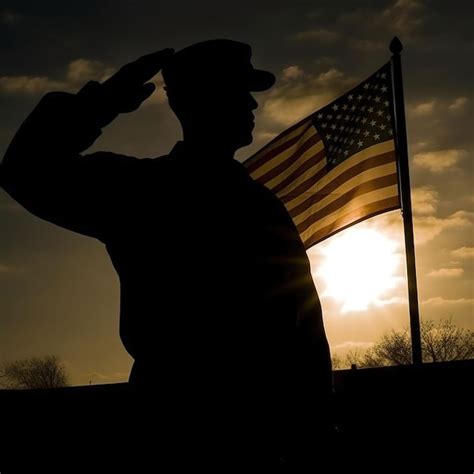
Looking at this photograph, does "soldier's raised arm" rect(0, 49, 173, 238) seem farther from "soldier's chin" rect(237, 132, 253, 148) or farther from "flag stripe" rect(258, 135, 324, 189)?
"flag stripe" rect(258, 135, 324, 189)

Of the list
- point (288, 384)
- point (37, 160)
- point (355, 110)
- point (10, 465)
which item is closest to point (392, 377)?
point (10, 465)

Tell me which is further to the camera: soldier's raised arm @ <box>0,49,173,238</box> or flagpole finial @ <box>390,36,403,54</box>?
flagpole finial @ <box>390,36,403,54</box>

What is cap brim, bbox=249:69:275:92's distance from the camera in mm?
1591

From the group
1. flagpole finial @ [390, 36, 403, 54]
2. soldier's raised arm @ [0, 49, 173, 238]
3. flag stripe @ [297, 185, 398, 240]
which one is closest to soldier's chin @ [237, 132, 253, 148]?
soldier's raised arm @ [0, 49, 173, 238]

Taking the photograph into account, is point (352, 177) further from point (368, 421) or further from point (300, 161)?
point (368, 421)

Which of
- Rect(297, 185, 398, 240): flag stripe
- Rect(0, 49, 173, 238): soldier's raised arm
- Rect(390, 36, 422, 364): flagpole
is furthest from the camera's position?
Rect(297, 185, 398, 240): flag stripe

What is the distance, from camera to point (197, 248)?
141 cm

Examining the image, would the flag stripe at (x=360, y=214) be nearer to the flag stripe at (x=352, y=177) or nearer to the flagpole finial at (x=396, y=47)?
the flag stripe at (x=352, y=177)

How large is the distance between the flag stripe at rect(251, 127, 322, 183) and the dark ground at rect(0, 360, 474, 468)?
4.22 m

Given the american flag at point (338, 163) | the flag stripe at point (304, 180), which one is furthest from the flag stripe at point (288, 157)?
the flag stripe at point (304, 180)

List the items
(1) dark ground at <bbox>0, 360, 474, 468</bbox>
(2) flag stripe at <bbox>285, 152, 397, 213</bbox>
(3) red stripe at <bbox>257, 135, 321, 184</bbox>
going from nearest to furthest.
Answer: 1. (1) dark ground at <bbox>0, 360, 474, 468</bbox>
2. (2) flag stripe at <bbox>285, 152, 397, 213</bbox>
3. (3) red stripe at <bbox>257, 135, 321, 184</bbox>

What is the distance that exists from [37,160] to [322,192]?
282 inches

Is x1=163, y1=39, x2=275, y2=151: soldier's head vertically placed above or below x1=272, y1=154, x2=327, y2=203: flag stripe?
below

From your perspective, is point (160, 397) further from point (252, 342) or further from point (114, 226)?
point (114, 226)
